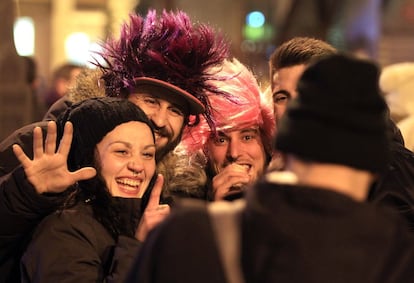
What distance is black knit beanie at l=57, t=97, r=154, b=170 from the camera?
11.9 ft

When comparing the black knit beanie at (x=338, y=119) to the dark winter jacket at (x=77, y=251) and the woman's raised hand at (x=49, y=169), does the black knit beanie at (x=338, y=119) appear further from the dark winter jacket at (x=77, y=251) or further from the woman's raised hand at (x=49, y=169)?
the woman's raised hand at (x=49, y=169)

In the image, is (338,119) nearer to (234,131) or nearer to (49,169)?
(49,169)

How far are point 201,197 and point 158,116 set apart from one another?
1.35 ft

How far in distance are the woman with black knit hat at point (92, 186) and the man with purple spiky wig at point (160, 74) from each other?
1.16ft

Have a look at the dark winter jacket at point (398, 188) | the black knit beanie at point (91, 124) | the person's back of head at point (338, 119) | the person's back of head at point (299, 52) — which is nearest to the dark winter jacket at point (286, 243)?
the person's back of head at point (338, 119)

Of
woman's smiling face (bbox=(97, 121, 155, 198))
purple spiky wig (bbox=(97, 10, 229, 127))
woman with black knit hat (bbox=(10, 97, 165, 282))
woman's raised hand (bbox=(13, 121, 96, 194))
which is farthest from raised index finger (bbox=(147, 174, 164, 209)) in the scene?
purple spiky wig (bbox=(97, 10, 229, 127))

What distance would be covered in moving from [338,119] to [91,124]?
1.55 m

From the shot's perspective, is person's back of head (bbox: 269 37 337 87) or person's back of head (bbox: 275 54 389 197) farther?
person's back of head (bbox: 269 37 337 87)

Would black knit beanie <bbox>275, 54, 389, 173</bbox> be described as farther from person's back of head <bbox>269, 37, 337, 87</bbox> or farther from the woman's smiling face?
person's back of head <bbox>269, 37, 337, 87</bbox>

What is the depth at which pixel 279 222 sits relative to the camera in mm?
2234

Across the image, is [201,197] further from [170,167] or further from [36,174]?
[36,174]

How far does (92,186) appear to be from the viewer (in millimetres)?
3605

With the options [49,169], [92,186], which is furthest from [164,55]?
[49,169]

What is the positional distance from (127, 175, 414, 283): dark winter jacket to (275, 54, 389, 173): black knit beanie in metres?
0.10
